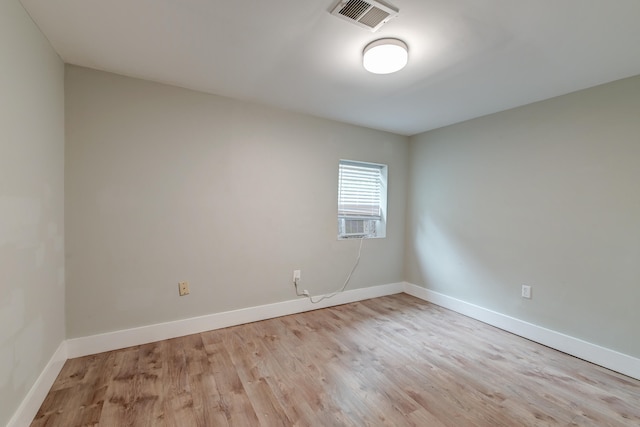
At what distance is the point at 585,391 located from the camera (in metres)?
1.83

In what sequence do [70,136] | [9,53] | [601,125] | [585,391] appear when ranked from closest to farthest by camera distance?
[9,53]
[585,391]
[70,136]
[601,125]

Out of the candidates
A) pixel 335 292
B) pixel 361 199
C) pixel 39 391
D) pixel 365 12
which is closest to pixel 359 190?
pixel 361 199

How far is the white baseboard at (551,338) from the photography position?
6.70 ft

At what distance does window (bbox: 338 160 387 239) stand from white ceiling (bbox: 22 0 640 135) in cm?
112

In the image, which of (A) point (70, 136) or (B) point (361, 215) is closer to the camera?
(A) point (70, 136)

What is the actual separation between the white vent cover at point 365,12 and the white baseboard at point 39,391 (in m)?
2.60

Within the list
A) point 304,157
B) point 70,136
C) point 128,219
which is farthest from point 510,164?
point 70,136

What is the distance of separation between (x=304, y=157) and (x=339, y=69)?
1.16m

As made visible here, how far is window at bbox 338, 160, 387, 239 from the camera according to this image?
11.3ft

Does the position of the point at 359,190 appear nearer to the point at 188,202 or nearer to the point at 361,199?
the point at 361,199

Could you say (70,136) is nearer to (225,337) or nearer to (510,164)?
(225,337)

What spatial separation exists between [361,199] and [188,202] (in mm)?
2110

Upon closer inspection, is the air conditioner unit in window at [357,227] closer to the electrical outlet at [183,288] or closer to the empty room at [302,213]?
the empty room at [302,213]

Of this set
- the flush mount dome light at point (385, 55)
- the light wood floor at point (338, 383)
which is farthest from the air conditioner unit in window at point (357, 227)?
the flush mount dome light at point (385, 55)
